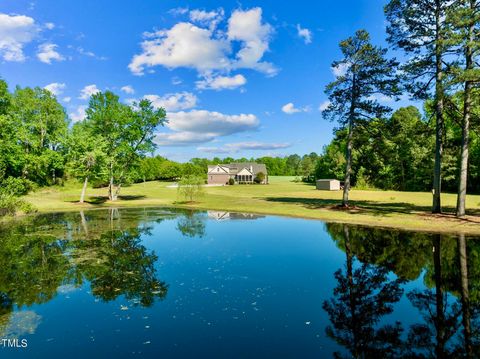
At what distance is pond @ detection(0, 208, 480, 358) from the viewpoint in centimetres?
779

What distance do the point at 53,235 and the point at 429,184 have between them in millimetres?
59728

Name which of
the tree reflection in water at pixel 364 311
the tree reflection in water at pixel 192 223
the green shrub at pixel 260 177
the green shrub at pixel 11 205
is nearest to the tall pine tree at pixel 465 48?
the tree reflection in water at pixel 364 311

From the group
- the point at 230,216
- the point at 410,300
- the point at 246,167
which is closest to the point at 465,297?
the point at 410,300

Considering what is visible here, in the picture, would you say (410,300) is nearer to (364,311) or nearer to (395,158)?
(364,311)

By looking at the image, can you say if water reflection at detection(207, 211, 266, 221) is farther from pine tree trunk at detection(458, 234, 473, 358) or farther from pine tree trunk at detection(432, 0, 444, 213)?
pine tree trunk at detection(458, 234, 473, 358)

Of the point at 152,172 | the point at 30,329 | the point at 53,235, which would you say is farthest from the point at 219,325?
the point at 152,172

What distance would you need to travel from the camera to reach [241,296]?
10.8m

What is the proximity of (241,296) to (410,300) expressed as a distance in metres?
5.58

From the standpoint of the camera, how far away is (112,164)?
141ft

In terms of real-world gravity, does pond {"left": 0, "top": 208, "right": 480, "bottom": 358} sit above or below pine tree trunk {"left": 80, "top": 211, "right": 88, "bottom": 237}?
above

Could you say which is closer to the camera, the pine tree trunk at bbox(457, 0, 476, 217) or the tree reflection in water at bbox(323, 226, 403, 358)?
the tree reflection in water at bbox(323, 226, 403, 358)

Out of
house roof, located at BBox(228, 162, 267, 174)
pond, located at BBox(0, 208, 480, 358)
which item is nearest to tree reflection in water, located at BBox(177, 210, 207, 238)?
pond, located at BBox(0, 208, 480, 358)

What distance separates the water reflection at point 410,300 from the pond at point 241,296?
5cm

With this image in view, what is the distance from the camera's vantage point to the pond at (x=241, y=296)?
779 centimetres
